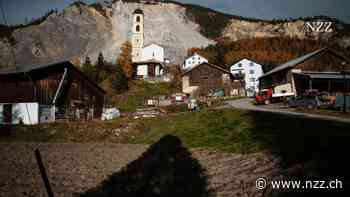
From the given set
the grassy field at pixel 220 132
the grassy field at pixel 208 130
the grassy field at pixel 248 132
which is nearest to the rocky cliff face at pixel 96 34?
the grassy field at pixel 208 130

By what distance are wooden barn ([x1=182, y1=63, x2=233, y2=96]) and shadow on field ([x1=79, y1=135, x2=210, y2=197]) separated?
Result: 162 ft

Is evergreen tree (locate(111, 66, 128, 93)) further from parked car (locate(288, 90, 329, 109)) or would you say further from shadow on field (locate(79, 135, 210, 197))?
shadow on field (locate(79, 135, 210, 197))

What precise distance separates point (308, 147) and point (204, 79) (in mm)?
54591

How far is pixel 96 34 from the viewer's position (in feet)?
577

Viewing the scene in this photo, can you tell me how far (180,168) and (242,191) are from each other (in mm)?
5415

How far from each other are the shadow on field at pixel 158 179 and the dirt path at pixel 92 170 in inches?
18.3

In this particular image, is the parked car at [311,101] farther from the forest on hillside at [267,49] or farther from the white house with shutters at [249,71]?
the forest on hillside at [267,49]

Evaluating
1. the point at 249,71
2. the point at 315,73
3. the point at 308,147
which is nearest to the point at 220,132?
the point at 308,147

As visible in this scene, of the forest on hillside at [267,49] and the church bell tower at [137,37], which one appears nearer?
the church bell tower at [137,37]

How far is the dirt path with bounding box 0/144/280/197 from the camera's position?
34.4 feet

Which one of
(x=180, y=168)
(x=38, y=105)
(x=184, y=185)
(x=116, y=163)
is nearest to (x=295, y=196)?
(x=184, y=185)

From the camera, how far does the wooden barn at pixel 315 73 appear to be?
142 feet

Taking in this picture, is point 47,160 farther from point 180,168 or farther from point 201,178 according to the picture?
point 201,178

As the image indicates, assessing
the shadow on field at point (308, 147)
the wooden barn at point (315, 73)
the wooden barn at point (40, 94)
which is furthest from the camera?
the wooden barn at point (315, 73)
